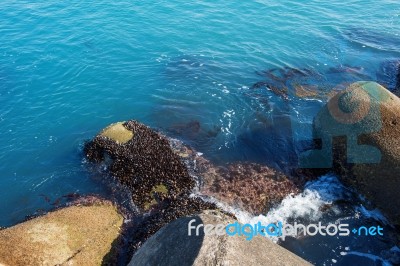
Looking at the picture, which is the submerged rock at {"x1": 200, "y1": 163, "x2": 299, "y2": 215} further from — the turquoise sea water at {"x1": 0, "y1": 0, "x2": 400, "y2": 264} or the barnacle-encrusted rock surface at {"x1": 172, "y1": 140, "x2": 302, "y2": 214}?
the turquoise sea water at {"x1": 0, "y1": 0, "x2": 400, "y2": 264}

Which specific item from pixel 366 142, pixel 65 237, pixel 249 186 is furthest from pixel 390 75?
pixel 65 237

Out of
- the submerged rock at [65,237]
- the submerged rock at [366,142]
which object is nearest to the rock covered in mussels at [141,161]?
the submerged rock at [65,237]

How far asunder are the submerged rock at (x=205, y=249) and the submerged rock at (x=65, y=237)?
3.17m

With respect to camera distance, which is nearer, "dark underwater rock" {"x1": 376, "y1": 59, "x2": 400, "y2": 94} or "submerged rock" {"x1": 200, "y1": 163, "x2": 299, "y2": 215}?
"submerged rock" {"x1": 200, "y1": 163, "x2": 299, "y2": 215}

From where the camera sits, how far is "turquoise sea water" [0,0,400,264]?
691 inches

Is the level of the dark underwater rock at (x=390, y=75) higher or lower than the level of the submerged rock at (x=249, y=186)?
higher

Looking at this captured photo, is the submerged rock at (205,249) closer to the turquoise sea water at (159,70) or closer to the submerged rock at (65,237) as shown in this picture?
the submerged rock at (65,237)

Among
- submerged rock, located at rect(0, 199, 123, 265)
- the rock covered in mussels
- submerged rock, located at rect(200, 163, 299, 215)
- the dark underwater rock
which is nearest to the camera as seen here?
submerged rock, located at rect(0, 199, 123, 265)

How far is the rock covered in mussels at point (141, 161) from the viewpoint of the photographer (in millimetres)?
14891

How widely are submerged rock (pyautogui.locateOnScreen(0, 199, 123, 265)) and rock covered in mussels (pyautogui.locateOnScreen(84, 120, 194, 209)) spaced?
171 cm

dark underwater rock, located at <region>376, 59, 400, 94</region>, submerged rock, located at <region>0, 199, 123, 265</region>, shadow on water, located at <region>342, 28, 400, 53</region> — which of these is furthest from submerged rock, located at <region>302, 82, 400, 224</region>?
shadow on water, located at <region>342, 28, 400, 53</region>

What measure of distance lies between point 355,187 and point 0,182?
52.8ft

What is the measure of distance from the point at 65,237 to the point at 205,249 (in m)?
6.62

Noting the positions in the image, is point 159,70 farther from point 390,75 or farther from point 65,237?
point 390,75
